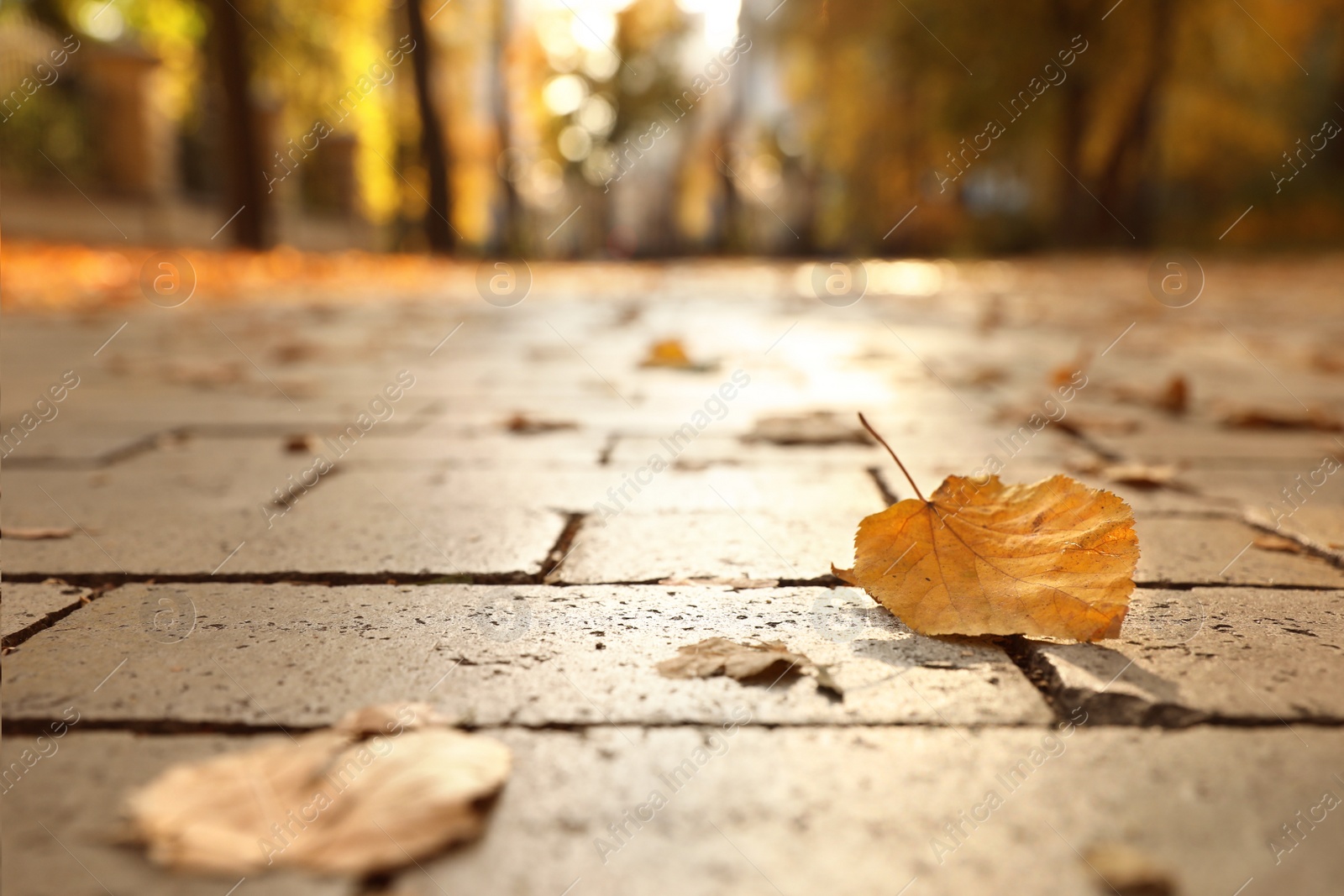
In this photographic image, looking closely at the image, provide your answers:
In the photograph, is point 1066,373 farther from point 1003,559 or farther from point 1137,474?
point 1003,559

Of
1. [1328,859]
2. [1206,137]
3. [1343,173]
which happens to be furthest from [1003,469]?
[1343,173]

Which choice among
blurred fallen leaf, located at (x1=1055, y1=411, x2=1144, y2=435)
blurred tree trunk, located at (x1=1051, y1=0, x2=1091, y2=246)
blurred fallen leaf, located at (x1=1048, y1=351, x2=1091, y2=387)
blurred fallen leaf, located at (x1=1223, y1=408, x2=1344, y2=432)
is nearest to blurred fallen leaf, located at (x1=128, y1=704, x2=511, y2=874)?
blurred fallen leaf, located at (x1=1055, y1=411, x2=1144, y2=435)

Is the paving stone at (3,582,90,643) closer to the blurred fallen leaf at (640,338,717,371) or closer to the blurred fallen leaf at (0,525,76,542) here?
the blurred fallen leaf at (0,525,76,542)

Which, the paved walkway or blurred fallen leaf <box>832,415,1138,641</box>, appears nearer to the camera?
the paved walkway

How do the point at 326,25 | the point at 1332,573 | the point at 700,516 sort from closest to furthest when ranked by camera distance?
the point at 1332,573 → the point at 700,516 → the point at 326,25

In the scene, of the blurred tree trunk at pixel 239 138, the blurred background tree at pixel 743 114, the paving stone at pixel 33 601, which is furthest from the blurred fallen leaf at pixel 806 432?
the blurred tree trunk at pixel 239 138

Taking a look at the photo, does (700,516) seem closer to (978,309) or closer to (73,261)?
(978,309)
